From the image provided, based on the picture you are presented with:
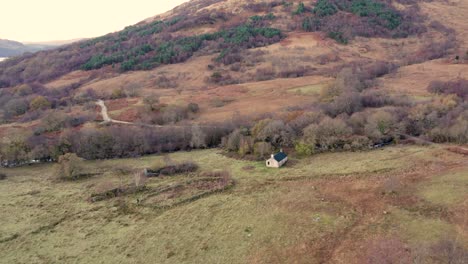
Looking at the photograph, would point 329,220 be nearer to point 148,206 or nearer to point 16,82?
point 148,206

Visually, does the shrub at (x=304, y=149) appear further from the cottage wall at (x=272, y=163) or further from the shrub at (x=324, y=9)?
the shrub at (x=324, y=9)

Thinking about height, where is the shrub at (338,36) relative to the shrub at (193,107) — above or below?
above

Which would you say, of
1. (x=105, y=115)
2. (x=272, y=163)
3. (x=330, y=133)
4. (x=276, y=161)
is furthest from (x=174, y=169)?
(x=105, y=115)

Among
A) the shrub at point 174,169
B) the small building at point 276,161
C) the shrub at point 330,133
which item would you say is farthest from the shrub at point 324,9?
the shrub at point 174,169

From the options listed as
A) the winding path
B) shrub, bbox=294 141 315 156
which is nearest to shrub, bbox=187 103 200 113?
the winding path

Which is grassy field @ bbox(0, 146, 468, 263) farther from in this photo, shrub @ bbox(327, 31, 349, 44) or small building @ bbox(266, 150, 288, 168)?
shrub @ bbox(327, 31, 349, 44)

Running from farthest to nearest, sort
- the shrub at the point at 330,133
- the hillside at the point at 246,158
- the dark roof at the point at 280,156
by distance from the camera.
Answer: the shrub at the point at 330,133 < the dark roof at the point at 280,156 < the hillside at the point at 246,158

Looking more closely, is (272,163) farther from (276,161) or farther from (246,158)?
(246,158)
